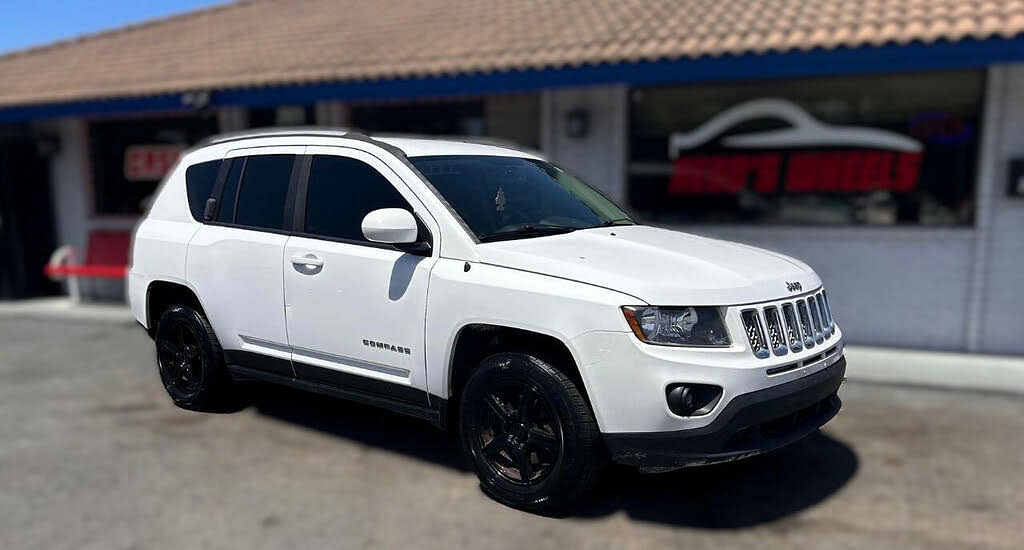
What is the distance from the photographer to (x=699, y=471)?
4215 mm

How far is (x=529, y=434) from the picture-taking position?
3.55 m

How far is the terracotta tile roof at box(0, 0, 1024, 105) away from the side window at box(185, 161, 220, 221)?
11.8 ft

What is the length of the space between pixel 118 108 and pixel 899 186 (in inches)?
399

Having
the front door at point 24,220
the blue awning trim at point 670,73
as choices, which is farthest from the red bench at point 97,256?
the blue awning trim at point 670,73

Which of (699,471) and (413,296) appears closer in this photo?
(413,296)

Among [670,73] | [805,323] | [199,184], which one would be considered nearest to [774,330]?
[805,323]

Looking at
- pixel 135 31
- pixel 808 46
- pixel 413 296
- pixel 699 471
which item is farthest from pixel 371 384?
pixel 135 31

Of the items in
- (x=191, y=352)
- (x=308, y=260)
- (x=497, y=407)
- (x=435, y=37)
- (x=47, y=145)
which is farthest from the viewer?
(x=47, y=145)

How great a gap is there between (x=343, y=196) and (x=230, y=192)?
112cm

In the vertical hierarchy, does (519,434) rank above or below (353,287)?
below

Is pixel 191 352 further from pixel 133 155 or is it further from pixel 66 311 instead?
pixel 133 155

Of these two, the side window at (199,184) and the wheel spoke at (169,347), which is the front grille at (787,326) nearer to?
the side window at (199,184)

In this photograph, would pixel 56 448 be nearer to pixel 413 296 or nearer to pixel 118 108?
pixel 413 296

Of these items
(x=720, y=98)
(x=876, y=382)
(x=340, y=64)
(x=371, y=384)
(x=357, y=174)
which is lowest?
(x=876, y=382)
